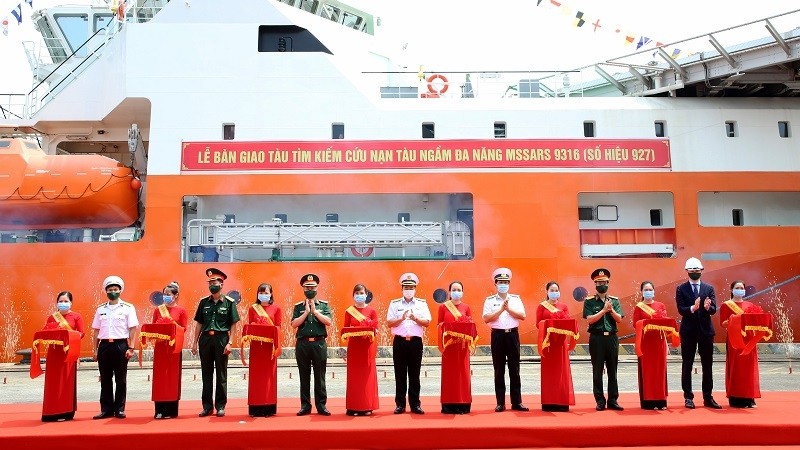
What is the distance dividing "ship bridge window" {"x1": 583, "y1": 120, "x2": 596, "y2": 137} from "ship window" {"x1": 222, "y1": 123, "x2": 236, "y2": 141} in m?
7.98

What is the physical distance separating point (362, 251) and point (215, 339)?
25.4 feet

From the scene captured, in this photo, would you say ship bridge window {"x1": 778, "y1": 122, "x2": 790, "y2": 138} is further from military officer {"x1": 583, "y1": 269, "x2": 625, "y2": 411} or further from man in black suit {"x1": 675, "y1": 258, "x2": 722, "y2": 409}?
military officer {"x1": 583, "y1": 269, "x2": 625, "y2": 411}

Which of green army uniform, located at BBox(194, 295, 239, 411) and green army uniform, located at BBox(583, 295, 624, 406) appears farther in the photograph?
green army uniform, located at BBox(583, 295, 624, 406)

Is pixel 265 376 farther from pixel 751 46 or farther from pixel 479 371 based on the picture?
pixel 751 46

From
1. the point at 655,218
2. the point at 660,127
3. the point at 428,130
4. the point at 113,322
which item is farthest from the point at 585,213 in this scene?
the point at 113,322

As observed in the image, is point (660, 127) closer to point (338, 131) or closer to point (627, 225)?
point (627, 225)

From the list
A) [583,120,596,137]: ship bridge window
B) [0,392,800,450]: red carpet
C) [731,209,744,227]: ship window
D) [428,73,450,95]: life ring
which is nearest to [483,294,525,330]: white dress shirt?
[0,392,800,450]: red carpet

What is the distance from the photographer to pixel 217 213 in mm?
15398

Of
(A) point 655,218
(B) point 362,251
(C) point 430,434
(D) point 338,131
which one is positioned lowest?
(C) point 430,434

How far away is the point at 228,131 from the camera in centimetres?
Result: 1495

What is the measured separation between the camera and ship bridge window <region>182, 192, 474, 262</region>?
14.1m

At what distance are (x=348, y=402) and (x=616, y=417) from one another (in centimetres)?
274

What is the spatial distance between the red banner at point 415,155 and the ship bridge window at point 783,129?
9.75 feet

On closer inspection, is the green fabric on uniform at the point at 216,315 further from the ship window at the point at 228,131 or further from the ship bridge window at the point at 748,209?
the ship bridge window at the point at 748,209
